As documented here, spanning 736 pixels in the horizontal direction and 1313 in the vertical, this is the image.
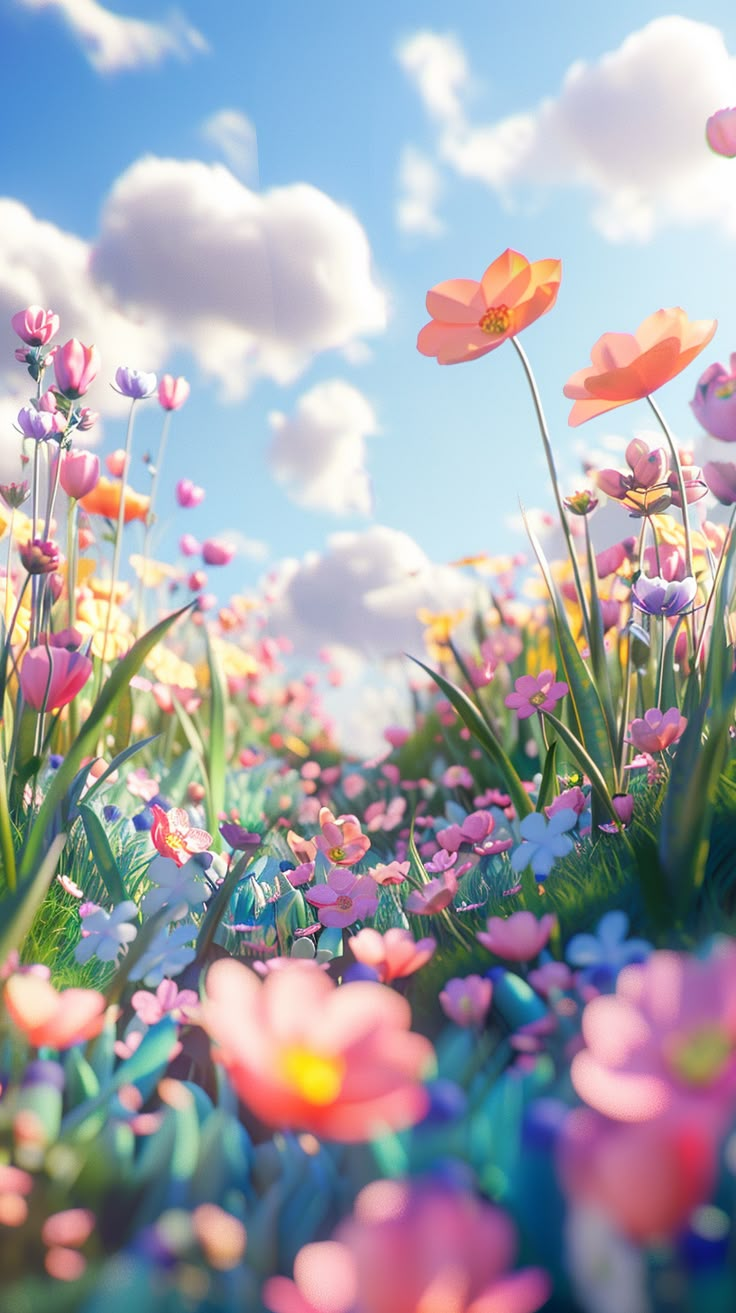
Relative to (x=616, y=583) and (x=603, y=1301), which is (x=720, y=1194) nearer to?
(x=603, y=1301)

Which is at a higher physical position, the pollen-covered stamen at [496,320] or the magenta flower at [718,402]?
the pollen-covered stamen at [496,320]

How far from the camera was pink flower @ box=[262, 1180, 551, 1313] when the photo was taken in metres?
0.41

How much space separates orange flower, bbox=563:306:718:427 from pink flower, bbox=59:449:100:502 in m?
0.90

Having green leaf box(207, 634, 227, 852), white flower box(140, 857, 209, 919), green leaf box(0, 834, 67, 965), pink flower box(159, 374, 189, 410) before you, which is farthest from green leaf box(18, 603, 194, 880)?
A: pink flower box(159, 374, 189, 410)

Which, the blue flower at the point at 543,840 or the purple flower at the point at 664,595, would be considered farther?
the purple flower at the point at 664,595

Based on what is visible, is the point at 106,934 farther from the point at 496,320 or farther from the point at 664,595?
the point at 496,320

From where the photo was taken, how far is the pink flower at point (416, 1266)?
406 millimetres

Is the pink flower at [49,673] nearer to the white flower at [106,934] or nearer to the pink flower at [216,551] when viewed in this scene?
the white flower at [106,934]

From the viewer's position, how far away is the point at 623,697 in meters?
1.61

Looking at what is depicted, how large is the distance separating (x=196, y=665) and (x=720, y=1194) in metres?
4.01

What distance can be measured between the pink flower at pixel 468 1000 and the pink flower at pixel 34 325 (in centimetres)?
143

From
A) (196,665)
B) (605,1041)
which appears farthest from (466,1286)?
(196,665)

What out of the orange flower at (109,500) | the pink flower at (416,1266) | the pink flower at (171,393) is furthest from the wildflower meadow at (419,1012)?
the orange flower at (109,500)

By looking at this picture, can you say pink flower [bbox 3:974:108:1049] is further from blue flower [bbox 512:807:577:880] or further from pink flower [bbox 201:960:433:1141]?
blue flower [bbox 512:807:577:880]
